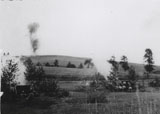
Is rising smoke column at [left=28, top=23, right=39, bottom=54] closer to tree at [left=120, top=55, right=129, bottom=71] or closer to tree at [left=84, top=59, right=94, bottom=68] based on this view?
tree at [left=84, top=59, right=94, bottom=68]

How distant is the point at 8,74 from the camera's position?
4879 mm

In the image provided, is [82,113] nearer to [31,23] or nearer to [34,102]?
[34,102]

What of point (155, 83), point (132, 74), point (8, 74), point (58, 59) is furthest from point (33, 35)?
point (155, 83)

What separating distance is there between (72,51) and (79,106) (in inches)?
47.2

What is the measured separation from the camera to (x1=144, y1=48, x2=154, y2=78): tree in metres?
5.08

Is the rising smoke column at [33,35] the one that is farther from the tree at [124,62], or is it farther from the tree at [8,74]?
the tree at [124,62]

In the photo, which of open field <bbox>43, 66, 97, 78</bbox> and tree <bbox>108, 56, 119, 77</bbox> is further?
tree <bbox>108, 56, 119, 77</bbox>

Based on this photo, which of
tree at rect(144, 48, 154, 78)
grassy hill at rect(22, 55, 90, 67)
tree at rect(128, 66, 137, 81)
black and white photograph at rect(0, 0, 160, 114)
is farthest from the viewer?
tree at rect(128, 66, 137, 81)

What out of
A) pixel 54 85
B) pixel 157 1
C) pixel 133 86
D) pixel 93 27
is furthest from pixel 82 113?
pixel 157 1

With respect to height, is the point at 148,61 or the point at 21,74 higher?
the point at 148,61

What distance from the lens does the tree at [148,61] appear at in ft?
16.7

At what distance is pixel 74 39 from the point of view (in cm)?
493

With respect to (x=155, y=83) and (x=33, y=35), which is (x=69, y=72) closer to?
(x=33, y=35)

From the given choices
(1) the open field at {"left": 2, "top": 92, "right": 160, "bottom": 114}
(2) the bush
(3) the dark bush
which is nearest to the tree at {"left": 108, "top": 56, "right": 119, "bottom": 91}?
(1) the open field at {"left": 2, "top": 92, "right": 160, "bottom": 114}
